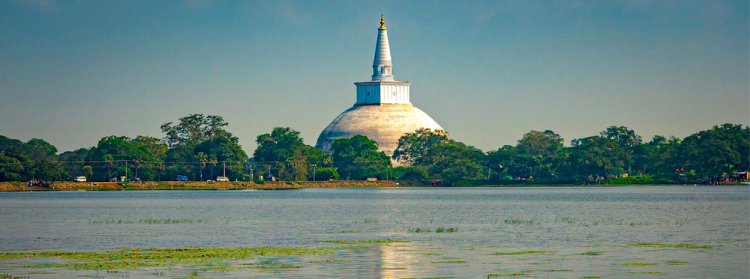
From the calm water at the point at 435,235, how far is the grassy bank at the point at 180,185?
55159mm

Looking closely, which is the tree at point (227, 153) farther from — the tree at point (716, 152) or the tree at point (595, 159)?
the tree at point (716, 152)

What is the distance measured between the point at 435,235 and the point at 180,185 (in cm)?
9783

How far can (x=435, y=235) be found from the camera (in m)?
50.3

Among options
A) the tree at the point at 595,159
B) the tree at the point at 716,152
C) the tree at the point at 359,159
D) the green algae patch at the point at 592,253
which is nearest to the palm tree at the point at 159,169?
the tree at the point at 359,159

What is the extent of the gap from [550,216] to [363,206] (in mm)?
20941

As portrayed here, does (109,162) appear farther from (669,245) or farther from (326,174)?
(669,245)

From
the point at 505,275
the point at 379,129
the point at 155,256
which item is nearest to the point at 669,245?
the point at 505,275

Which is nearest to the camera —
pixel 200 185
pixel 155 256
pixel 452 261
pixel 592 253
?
pixel 452 261

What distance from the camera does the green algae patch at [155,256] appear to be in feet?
122

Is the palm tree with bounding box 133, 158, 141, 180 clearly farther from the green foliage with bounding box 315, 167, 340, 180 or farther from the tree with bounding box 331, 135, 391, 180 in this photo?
the tree with bounding box 331, 135, 391, 180

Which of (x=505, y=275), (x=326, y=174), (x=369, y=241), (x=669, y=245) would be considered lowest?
(x=505, y=275)

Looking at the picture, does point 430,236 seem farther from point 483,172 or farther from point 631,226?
point 483,172

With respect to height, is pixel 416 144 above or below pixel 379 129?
below

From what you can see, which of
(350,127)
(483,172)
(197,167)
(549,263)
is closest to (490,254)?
(549,263)
